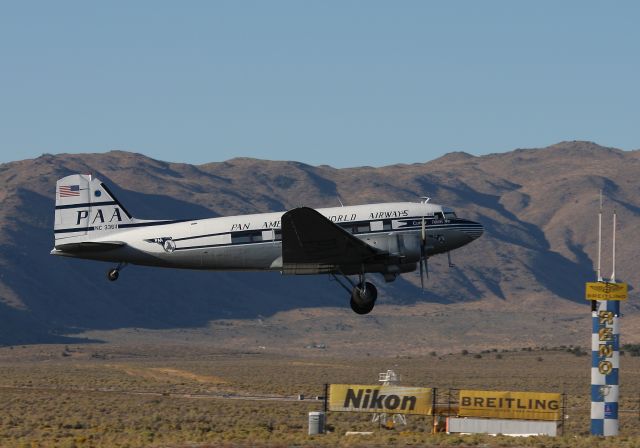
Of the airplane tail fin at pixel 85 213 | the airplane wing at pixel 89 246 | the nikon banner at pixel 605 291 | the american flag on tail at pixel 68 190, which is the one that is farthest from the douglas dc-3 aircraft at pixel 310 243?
the nikon banner at pixel 605 291

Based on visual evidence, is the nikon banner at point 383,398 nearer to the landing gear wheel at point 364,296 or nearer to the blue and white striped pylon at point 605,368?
the landing gear wheel at point 364,296

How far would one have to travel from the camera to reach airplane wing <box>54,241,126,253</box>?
5484 cm

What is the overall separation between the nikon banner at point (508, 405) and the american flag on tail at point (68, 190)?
2132cm

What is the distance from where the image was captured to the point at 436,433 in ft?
185

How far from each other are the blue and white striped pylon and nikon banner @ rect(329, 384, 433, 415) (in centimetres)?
825

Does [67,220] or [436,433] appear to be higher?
[67,220]

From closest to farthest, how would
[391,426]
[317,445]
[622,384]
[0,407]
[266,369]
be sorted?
[317,445]
[391,426]
[0,407]
[622,384]
[266,369]

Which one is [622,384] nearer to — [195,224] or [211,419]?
[211,419]

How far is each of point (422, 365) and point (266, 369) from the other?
861 inches

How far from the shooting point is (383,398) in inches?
2312

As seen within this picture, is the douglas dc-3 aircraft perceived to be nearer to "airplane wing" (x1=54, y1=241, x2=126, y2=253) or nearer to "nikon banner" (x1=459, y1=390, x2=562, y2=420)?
"airplane wing" (x1=54, y1=241, x2=126, y2=253)

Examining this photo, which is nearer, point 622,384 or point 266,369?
point 622,384

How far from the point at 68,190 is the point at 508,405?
24.0 m

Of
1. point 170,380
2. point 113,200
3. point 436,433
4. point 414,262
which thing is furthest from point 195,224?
point 170,380
